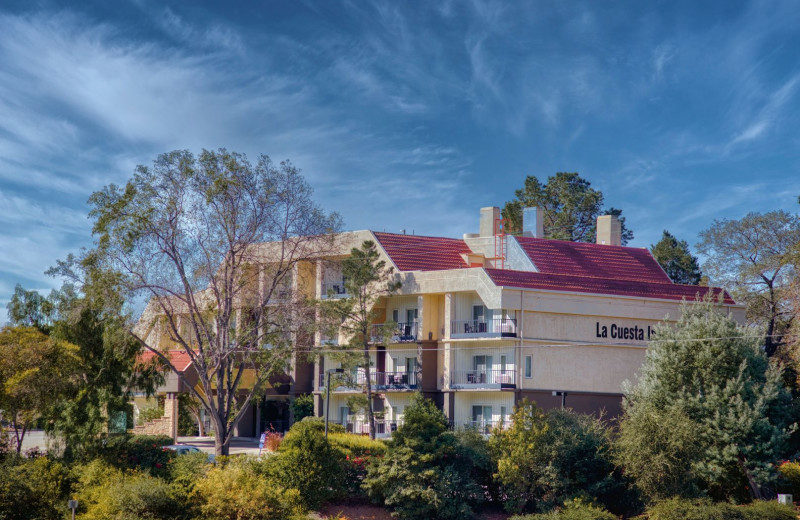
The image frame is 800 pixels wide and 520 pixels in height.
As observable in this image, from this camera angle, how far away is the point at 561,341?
54.3 metres

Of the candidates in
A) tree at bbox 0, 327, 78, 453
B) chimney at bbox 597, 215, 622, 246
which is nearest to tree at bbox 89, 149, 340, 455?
tree at bbox 0, 327, 78, 453

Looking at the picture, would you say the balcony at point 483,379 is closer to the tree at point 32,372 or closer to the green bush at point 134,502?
the tree at point 32,372

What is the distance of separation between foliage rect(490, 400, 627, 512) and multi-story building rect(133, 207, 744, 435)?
47.3 feet

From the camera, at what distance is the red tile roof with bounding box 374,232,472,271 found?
197 ft

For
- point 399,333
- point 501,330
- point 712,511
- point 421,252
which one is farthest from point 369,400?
point 712,511

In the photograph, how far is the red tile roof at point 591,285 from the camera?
5353 centimetres

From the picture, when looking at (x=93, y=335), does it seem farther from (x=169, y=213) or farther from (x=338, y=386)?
(x=338, y=386)

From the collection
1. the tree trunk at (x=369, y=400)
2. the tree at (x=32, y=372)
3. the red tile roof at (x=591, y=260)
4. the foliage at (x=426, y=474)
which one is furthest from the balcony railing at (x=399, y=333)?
the tree at (x=32, y=372)

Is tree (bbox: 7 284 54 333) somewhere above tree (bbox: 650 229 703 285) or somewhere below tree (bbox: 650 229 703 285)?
below

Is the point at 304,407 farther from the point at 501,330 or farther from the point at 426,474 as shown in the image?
the point at 426,474

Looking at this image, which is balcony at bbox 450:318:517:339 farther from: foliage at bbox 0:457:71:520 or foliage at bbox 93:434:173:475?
foliage at bbox 0:457:71:520

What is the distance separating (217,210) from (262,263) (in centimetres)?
369

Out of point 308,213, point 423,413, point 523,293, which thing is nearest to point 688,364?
point 423,413

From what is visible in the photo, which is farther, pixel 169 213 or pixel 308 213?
pixel 308 213
